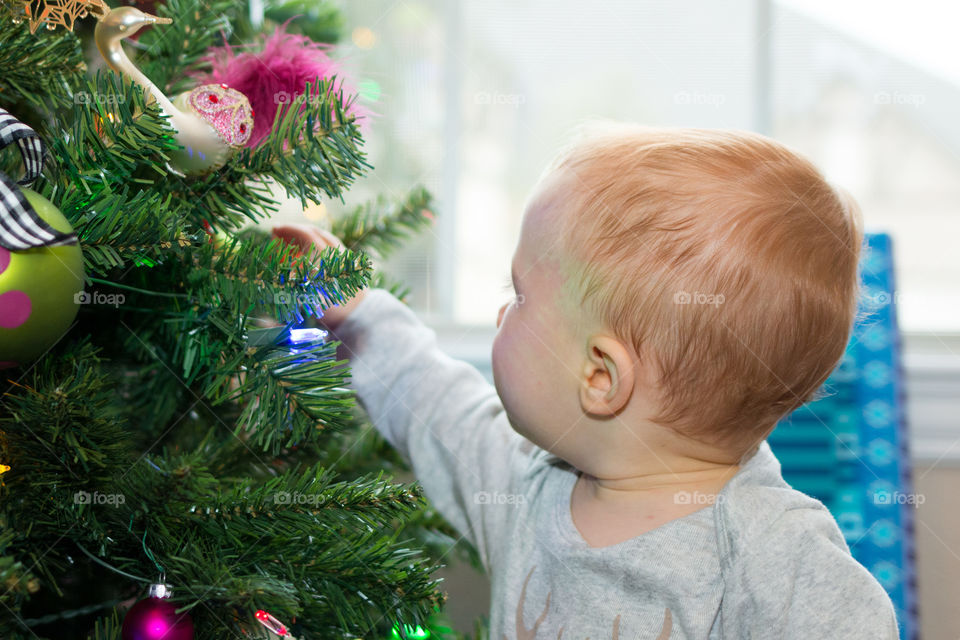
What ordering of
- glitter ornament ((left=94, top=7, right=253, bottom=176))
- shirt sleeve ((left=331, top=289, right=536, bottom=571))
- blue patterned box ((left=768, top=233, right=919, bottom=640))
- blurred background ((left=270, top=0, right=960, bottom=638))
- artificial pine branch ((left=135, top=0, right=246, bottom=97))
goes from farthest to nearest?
blurred background ((left=270, top=0, right=960, bottom=638))
blue patterned box ((left=768, top=233, right=919, bottom=640))
shirt sleeve ((left=331, top=289, right=536, bottom=571))
artificial pine branch ((left=135, top=0, right=246, bottom=97))
glitter ornament ((left=94, top=7, right=253, bottom=176))

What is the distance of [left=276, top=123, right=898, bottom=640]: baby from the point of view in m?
0.57

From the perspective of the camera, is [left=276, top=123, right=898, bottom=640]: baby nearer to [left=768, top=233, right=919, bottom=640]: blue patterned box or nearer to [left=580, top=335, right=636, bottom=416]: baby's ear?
[left=580, top=335, right=636, bottom=416]: baby's ear

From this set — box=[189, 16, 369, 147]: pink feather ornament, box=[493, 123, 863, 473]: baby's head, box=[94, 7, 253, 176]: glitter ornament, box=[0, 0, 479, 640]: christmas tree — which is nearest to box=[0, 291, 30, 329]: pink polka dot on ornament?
box=[0, 0, 479, 640]: christmas tree

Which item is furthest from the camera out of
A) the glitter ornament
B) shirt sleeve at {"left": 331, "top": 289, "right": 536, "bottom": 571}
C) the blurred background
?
the blurred background

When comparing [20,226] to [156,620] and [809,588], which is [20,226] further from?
[809,588]

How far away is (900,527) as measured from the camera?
996 mm

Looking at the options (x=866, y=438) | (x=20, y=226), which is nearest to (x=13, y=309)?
(x=20, y=226)

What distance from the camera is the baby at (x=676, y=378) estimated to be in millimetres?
565

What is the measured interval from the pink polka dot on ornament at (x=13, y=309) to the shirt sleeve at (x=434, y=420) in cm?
39

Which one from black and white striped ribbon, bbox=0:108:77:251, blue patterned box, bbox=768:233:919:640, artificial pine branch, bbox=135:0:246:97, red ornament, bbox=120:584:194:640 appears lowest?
blue patterned box, bbox=768:233:919:640

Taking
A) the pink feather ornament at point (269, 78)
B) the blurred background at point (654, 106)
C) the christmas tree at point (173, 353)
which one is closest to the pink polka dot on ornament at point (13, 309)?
the christmas tree at point (173, 353)

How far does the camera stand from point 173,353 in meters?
0.58

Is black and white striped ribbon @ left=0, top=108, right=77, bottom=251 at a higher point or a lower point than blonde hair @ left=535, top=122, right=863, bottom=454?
higher

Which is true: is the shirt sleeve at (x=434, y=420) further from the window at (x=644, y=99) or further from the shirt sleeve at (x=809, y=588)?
the window at (x=644, y=99)
